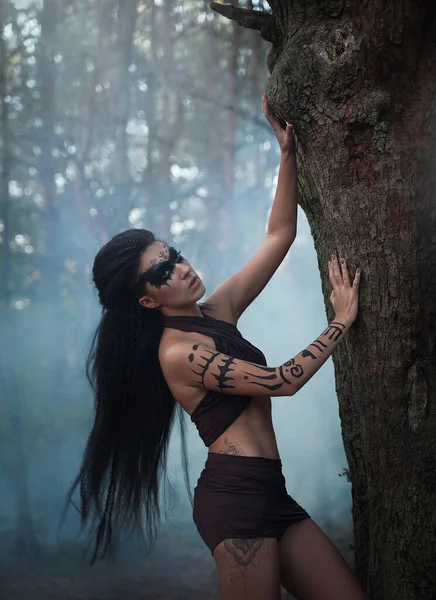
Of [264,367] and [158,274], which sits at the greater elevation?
[158,274]

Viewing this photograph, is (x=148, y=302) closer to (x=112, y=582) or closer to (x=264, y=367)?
(x=264, y=367)

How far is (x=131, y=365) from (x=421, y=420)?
1059 millimetres

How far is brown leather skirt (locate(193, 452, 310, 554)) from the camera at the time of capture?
216 cm

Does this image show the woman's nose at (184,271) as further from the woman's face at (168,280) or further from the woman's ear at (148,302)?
the woman's ear at (148,302)

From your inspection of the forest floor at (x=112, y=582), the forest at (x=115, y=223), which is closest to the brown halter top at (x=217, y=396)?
the forest at (x=115, y=223)

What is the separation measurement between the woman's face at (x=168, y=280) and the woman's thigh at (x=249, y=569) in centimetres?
84

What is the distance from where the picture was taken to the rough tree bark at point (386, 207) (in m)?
2.15

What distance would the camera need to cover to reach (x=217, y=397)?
7.57 ft

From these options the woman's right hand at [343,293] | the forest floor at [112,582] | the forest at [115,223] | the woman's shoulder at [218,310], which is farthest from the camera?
the forest at [115,223]

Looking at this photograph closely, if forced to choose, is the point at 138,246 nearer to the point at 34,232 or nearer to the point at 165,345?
the point at 165,345

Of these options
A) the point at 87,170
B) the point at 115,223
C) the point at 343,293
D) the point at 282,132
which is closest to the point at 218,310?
the point at 343,293

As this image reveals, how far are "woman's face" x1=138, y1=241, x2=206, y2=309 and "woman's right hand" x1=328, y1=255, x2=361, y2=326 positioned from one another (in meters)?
0.48

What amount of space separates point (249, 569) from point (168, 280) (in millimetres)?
1004

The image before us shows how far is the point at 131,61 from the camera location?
537cm
